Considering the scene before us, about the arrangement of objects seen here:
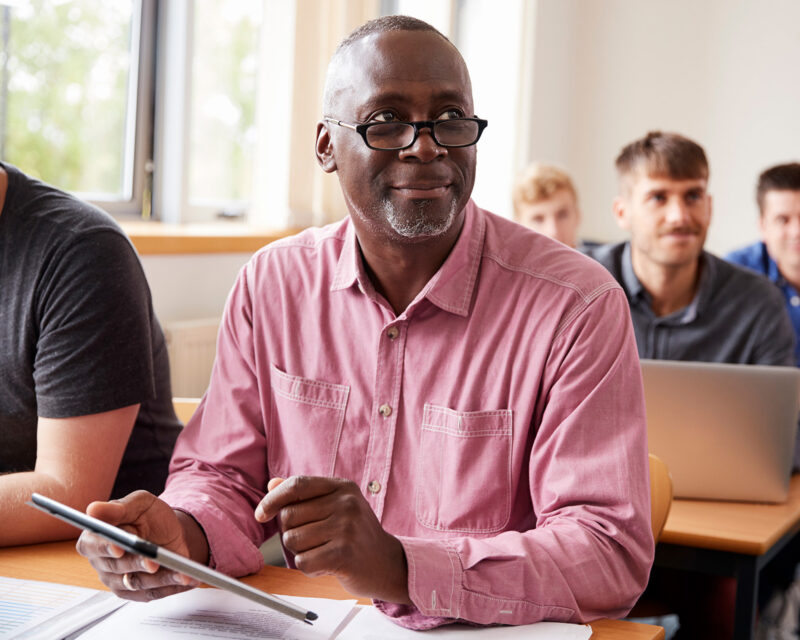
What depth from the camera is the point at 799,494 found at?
6.61 feet

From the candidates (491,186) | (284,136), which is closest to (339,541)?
(284,136)

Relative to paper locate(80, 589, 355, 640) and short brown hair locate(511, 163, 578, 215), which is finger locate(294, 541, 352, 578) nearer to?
paper locate(80, 589, 355, 640)

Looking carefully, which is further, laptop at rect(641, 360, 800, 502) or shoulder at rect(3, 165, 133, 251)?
laptop at rect(641, 360, 800, 502)

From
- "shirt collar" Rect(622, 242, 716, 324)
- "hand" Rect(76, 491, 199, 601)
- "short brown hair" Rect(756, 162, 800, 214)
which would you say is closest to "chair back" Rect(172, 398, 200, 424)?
"hand" Rect(76, 491, 199, 601)

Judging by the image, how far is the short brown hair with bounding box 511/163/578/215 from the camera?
3562mm

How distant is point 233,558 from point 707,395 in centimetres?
104

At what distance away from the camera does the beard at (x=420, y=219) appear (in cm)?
132

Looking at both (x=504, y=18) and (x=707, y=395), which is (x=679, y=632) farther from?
(x=504, y=18)

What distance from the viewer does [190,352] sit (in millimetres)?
2990

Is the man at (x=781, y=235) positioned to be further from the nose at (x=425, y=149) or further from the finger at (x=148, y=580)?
the finger at (x=148, y=580)

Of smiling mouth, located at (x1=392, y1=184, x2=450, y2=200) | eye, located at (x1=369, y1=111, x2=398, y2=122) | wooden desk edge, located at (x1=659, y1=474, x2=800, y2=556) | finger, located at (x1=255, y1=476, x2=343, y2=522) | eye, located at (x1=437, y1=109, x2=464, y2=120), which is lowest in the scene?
wooden desk edge, located at (x1=659, y1=474, x2=800, y2=556)

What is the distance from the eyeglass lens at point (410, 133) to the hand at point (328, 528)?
513 millimetres

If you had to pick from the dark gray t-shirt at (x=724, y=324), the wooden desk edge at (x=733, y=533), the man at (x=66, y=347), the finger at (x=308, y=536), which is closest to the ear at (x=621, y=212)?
the dark gray t-shirt at (x=724, y=324)

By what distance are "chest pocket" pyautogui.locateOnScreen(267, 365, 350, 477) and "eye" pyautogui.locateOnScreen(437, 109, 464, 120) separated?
Result: 1.32 ft
